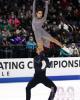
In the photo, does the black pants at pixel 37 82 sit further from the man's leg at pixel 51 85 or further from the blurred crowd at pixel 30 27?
the blurred crowd at pixel 30 27

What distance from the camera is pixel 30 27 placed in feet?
44.4

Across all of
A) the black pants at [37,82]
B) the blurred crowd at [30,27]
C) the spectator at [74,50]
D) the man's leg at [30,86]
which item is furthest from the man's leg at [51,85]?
the spectator at [74,50]

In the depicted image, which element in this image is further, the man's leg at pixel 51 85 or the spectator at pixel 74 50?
the spectator at pixel 74 50

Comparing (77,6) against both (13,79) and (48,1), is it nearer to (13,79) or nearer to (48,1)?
(48,1)

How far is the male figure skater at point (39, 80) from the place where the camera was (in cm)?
1021

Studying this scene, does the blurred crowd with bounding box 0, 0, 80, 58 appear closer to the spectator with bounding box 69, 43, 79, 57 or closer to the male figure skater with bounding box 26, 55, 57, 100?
the spectator with bounding box 69, 43, 79, 57

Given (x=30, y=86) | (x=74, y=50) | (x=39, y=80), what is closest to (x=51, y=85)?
(x=39, y=80)

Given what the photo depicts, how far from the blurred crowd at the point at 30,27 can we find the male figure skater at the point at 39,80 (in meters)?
0.41

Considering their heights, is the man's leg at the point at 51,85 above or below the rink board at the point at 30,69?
below

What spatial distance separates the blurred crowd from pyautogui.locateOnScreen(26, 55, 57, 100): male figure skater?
41cm

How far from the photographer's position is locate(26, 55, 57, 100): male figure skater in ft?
33.5

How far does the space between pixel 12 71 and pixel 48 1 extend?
5.25 meters

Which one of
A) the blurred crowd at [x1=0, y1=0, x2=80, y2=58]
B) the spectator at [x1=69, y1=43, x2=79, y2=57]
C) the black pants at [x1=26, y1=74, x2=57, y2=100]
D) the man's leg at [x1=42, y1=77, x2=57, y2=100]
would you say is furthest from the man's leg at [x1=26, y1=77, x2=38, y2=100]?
the spectator at [x1=69, y1=43, x2=79, y2=57]

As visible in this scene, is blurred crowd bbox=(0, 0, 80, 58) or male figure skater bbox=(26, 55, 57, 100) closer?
male figure skater bbox=(26, 55, 57, 100)
